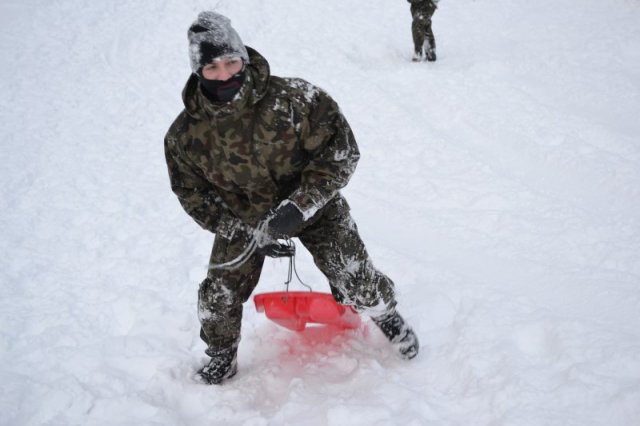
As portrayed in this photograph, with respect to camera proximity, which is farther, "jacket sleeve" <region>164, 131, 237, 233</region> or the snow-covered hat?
"jacket sleeve" <region>164, 131, 237, 233</region>

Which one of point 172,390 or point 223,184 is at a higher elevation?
point 223,184

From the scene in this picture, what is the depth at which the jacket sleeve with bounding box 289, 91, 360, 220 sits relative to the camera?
224 centimetres

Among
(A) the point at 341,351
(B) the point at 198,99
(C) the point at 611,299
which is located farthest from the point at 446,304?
(B) the point at 198,99

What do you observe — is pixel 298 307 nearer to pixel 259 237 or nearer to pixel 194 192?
pixel 259 237

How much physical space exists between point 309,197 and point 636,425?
176cm

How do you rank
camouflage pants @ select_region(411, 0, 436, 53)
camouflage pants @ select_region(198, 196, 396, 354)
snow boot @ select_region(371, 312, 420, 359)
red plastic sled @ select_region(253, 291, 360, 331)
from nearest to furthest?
camouflage pants @ select_region(198, 196, 396, 354) < snow boot @ select_region(371, 312, 420, 359) < red plastic sled @ select_region(253, 291, 360, 331) < camouflage pants @ select_region(411, 0, 436, 53)

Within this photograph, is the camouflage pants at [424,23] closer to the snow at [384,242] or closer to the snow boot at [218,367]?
the snow at [384,242]

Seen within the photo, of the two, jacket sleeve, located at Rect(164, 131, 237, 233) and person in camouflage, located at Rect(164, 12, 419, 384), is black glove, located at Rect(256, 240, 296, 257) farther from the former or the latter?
jacket sleeve, located at Rect(164, 131, 237, 233)

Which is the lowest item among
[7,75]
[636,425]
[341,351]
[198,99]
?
[341,351]

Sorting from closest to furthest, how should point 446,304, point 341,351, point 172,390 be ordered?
1. point 172,390
2. point 341,351
3. point 446,304

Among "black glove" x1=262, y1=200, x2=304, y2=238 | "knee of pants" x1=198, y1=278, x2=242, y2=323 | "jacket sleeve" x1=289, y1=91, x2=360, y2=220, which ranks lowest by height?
"knee of pants" x1=198, y1=278, x2=242, y2=323

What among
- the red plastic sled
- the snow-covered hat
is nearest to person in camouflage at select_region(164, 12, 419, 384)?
the snow-covered hat

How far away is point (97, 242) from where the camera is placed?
14.3ft

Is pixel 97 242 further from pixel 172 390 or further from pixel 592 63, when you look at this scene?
pixel 592 63
